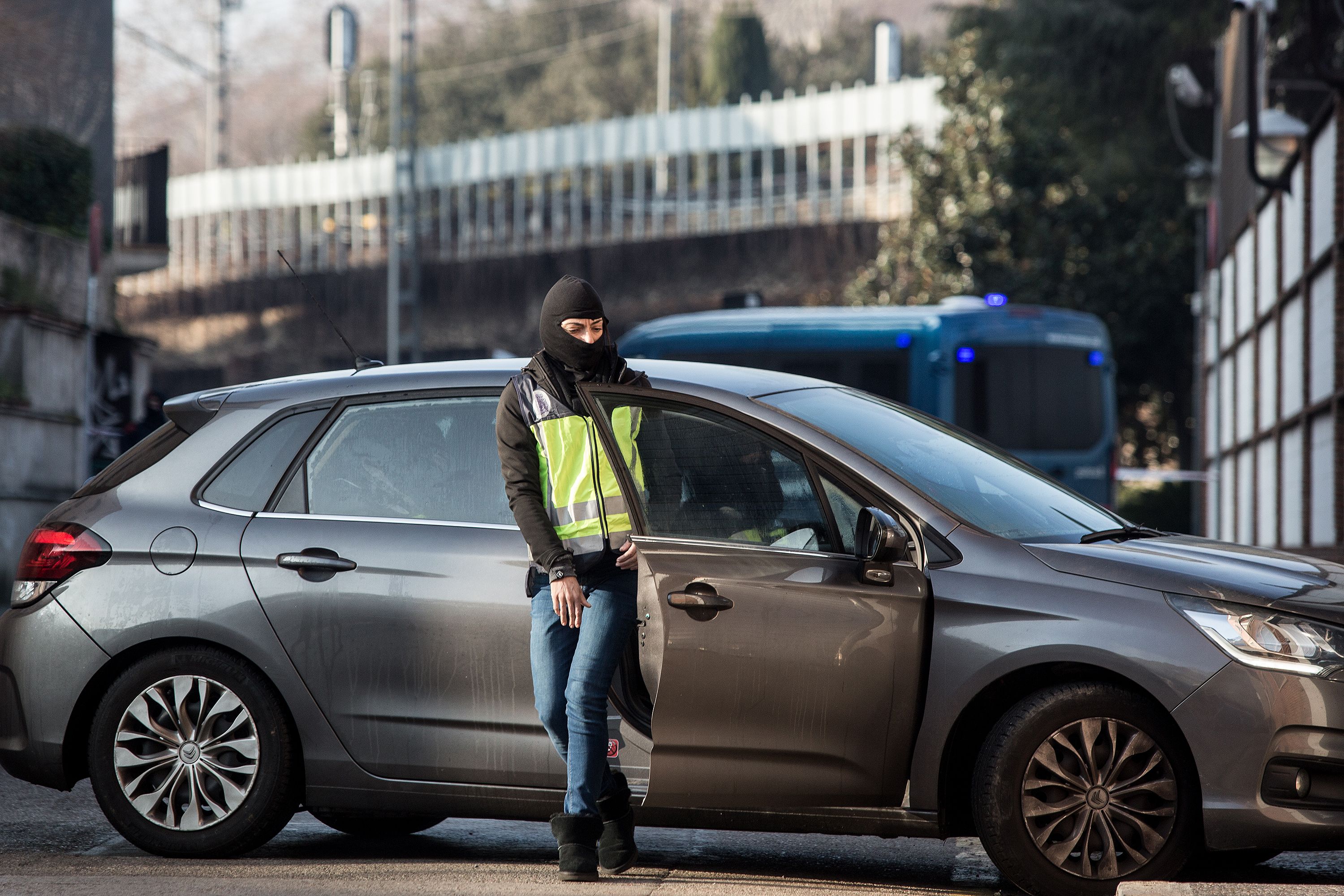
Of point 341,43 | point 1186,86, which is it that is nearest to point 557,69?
point 341,43

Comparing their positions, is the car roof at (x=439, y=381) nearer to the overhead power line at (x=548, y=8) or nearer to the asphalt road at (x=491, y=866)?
the asphalt road at (x=491, y=866)

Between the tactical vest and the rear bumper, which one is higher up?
the tactical vest

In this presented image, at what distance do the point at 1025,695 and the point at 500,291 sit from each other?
138 feet

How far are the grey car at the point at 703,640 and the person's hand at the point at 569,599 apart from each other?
0.76 ft

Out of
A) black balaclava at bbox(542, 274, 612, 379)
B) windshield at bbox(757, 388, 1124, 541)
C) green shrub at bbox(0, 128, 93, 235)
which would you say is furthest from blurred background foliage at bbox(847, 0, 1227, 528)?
black balaclava at bbox(542, 274, 612, 379)

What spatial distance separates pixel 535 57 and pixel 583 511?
89322mm

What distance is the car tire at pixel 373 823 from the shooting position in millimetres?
5938

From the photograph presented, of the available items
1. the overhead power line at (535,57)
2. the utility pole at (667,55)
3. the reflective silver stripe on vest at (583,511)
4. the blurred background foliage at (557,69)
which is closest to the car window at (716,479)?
the reflective silver stripe on vest at (583,511)

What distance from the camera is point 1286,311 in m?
15.4

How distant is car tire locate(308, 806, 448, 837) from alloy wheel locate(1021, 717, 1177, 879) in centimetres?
225

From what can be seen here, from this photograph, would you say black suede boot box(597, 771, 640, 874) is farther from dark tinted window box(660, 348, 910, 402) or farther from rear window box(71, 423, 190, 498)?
dark tinted window box(660, 348, 910, 402)

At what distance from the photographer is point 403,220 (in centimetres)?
5016

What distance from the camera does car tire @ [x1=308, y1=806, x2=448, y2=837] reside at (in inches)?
234

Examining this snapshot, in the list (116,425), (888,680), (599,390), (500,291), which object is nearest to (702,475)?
(599,390)
